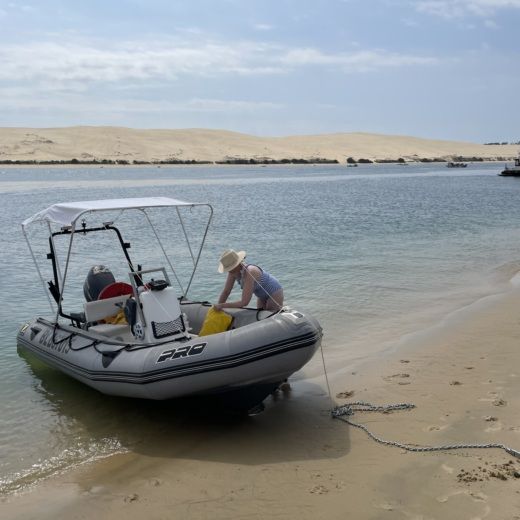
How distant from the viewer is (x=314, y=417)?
6090mm

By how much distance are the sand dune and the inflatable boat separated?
79.0m

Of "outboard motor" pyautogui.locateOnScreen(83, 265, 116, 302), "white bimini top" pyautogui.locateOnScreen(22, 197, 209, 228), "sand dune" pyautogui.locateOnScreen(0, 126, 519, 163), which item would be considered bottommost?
"outboard motor" pyautogui.locateOnScreen(83, 265, 116, 302)

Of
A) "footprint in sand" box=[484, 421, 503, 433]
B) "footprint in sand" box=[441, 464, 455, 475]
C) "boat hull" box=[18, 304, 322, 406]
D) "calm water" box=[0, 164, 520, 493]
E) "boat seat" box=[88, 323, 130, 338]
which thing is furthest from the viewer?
"boat seat" box=[88, 323, 130, 338]

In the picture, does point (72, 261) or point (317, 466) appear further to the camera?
point (72, 261)

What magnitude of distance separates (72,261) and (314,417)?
10817 millimetres

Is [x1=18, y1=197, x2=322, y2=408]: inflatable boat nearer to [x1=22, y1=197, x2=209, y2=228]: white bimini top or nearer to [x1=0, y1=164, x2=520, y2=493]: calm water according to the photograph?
[x1=22, y1=197, x2=209, y2=228]: white bimini top

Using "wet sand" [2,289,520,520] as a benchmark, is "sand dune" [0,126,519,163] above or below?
above

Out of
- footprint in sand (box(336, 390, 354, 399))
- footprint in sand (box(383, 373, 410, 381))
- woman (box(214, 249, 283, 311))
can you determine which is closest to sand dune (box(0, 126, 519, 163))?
woman (box(214, 249, 283, 311))

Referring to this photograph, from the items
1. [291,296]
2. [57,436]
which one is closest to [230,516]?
[57,436]

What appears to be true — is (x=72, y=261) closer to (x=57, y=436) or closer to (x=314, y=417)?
(x=57, y=436)

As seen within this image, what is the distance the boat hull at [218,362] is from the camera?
18.6ft

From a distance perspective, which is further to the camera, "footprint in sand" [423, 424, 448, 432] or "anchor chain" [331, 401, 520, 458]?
"footprint in sand" [423, 424, 448, 432]

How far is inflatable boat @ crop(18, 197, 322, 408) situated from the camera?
5.70 meters

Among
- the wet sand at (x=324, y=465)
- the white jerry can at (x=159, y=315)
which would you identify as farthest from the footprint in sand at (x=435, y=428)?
the white jerry can at (x=159, y=315)
